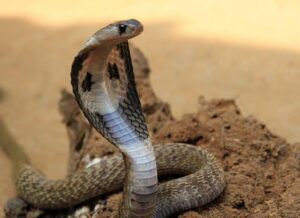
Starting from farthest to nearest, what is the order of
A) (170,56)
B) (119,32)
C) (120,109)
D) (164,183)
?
1. (170,56)
2. (164,183)
3. (120,109)
4. (119,32)

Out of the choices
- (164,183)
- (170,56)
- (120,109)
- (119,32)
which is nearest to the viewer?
(119,32)

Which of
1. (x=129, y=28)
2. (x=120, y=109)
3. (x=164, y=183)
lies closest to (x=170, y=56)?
(x=164, y=183)

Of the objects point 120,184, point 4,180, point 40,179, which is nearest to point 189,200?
point 120,184

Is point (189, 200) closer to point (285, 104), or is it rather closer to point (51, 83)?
point (285, 104)

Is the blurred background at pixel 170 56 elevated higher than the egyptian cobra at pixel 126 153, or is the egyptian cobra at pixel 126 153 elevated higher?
the egyptian cobra at pixel 126 153

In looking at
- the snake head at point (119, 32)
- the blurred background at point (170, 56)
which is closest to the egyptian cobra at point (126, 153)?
the snake head at point (119, 32)

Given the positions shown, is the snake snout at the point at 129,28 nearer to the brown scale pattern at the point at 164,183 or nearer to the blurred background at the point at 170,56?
the brown scale pattern at the point at 164,183

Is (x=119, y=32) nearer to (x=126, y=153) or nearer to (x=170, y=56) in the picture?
(x=126, y=153)
